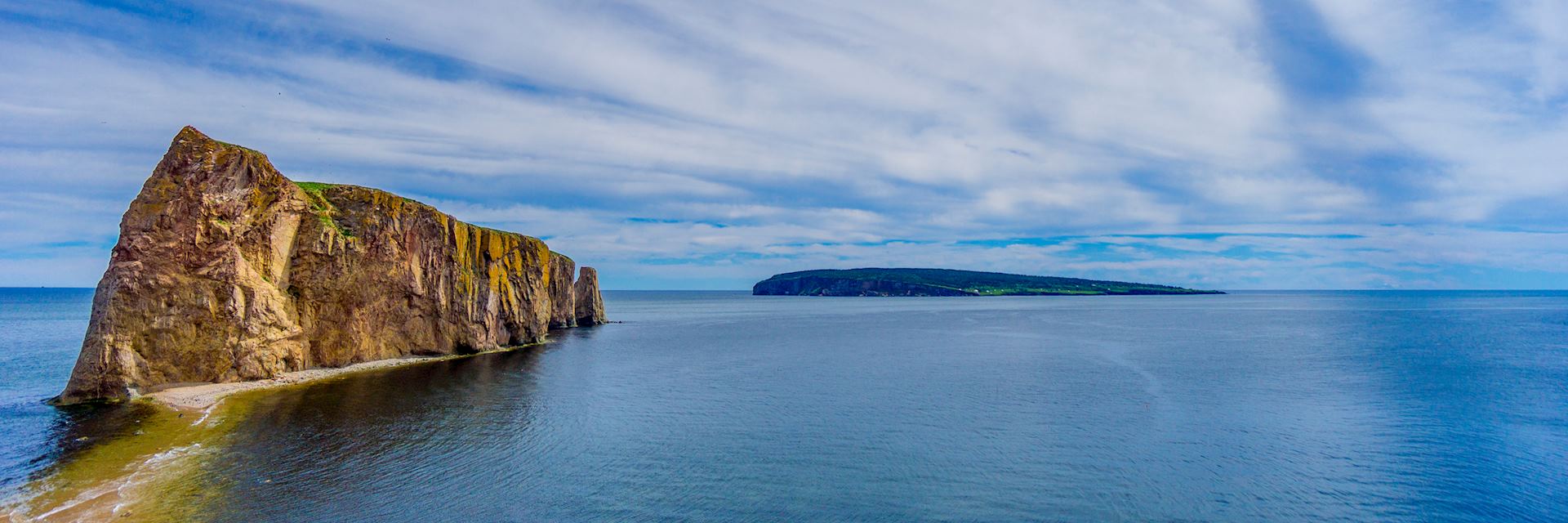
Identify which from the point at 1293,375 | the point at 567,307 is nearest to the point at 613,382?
the point at 1293,375

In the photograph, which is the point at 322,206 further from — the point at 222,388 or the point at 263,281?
the point at 222,388

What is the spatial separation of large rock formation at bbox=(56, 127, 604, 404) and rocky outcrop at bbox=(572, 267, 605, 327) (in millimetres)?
51752

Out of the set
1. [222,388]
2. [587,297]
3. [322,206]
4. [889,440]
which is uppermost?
[322,206]

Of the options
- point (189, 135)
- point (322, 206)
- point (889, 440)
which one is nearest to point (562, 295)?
point (322, 206)

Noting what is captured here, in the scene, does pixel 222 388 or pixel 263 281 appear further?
pixel 263 281

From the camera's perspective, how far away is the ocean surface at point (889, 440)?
23.4 metres

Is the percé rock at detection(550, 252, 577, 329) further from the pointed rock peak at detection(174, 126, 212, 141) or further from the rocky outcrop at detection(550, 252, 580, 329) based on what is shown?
the pointed rock peak at detection(174, 126, 212, 141)

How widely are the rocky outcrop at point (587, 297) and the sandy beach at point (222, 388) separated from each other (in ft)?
217

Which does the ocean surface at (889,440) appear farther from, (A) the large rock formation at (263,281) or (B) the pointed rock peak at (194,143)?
(B) the pointed rock peak at (194,143)

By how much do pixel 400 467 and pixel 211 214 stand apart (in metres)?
26.5

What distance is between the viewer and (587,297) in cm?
12188

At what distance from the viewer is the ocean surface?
2336 centimetres

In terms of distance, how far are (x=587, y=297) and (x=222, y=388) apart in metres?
80.7

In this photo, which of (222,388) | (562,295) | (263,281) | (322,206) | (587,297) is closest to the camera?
(222,388)
